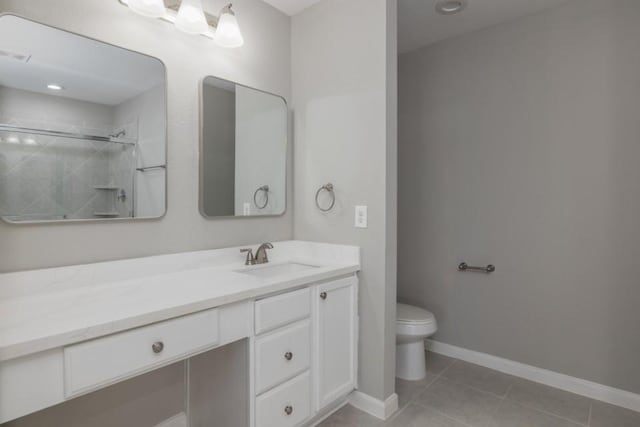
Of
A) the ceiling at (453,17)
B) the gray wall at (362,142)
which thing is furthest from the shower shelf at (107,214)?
the ceiling at (453,17)

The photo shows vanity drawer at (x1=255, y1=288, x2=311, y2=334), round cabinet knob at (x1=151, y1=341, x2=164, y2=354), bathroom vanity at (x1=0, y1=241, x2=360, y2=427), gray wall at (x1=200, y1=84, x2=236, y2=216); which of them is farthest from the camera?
gray wall at (x1=200, y1=84, x2=236, y2=216)

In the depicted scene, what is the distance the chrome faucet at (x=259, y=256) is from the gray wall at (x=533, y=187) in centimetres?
144

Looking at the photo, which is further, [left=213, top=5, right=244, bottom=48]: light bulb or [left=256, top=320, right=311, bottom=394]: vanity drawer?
[left=213, top=5, right=244, bottom=48]: light bulb

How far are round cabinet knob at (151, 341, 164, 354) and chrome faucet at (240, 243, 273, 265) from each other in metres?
0.85

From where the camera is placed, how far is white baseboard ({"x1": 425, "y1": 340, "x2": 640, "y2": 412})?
2.02 meters

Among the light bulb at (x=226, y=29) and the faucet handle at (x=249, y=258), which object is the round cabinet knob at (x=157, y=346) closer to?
the faucet handle at (x=249, y=258)

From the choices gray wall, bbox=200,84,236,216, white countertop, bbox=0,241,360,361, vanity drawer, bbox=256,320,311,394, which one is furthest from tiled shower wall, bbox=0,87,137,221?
vanity drawer, bbox=256,320,311,394

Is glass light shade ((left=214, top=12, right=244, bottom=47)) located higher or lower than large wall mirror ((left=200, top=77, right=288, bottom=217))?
higher

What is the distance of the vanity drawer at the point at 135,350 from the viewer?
0.96 m

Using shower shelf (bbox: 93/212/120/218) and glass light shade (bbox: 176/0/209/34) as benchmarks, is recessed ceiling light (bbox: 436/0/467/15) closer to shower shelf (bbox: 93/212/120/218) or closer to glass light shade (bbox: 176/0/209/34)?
glass light shade (bbox: 176/0/209/34)

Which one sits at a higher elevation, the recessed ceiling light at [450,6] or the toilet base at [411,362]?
the recessed ceiling light at [450,6]

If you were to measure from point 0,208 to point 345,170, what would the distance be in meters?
1.59

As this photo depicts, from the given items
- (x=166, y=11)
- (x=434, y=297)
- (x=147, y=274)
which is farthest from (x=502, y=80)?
(x=147, y=274)

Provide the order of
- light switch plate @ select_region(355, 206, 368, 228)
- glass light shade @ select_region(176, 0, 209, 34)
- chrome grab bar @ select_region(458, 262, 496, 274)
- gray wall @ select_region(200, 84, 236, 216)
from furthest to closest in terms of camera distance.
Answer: chrome grab bar @ select_region(458, 262, 496, 274) → light switch plate @ select_region(355, 206, 368, 228) → gray wall @ select_region(200, 84, 236, 216) → glass light shade @ select_region(176, 0, 209, 34)
